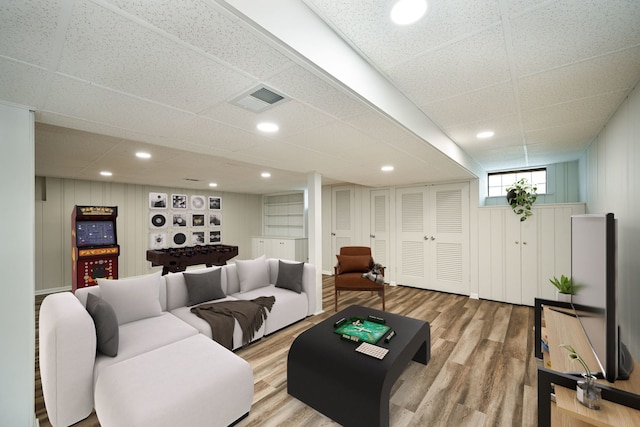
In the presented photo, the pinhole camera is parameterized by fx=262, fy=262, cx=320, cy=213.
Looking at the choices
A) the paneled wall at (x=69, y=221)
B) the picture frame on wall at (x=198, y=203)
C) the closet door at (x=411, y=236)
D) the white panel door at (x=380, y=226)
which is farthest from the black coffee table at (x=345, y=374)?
the picture frame on wall at (x=198, y=203)

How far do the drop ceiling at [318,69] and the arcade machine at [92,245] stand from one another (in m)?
1.84

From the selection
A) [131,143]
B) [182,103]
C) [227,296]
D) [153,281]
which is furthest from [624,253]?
[131,143]

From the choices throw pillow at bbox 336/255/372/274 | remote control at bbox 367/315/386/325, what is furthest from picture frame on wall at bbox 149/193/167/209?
remote control at bbox 367/315/386/325

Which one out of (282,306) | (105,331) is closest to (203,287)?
(282,306)

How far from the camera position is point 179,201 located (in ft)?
23.0

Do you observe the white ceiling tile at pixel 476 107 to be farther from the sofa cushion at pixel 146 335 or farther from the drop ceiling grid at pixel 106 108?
the sofa cushion at pixel 146 335

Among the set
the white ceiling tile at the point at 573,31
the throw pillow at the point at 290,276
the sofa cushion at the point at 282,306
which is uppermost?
the white ceiling tile at the point at 573,31

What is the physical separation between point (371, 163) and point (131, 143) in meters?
2.86

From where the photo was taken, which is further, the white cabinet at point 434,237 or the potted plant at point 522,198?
the white cabinet at point 434,237

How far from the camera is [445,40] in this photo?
1368mm

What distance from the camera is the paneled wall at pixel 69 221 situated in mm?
5129

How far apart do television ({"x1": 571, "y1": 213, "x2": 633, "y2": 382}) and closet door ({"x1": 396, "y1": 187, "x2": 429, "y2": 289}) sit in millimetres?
3469

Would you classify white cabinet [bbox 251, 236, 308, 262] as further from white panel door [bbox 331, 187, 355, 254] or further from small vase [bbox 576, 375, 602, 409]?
small vase [bbox 576, 375, 602, 409]

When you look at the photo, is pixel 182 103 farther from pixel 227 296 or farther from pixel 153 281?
pixel 227 296
